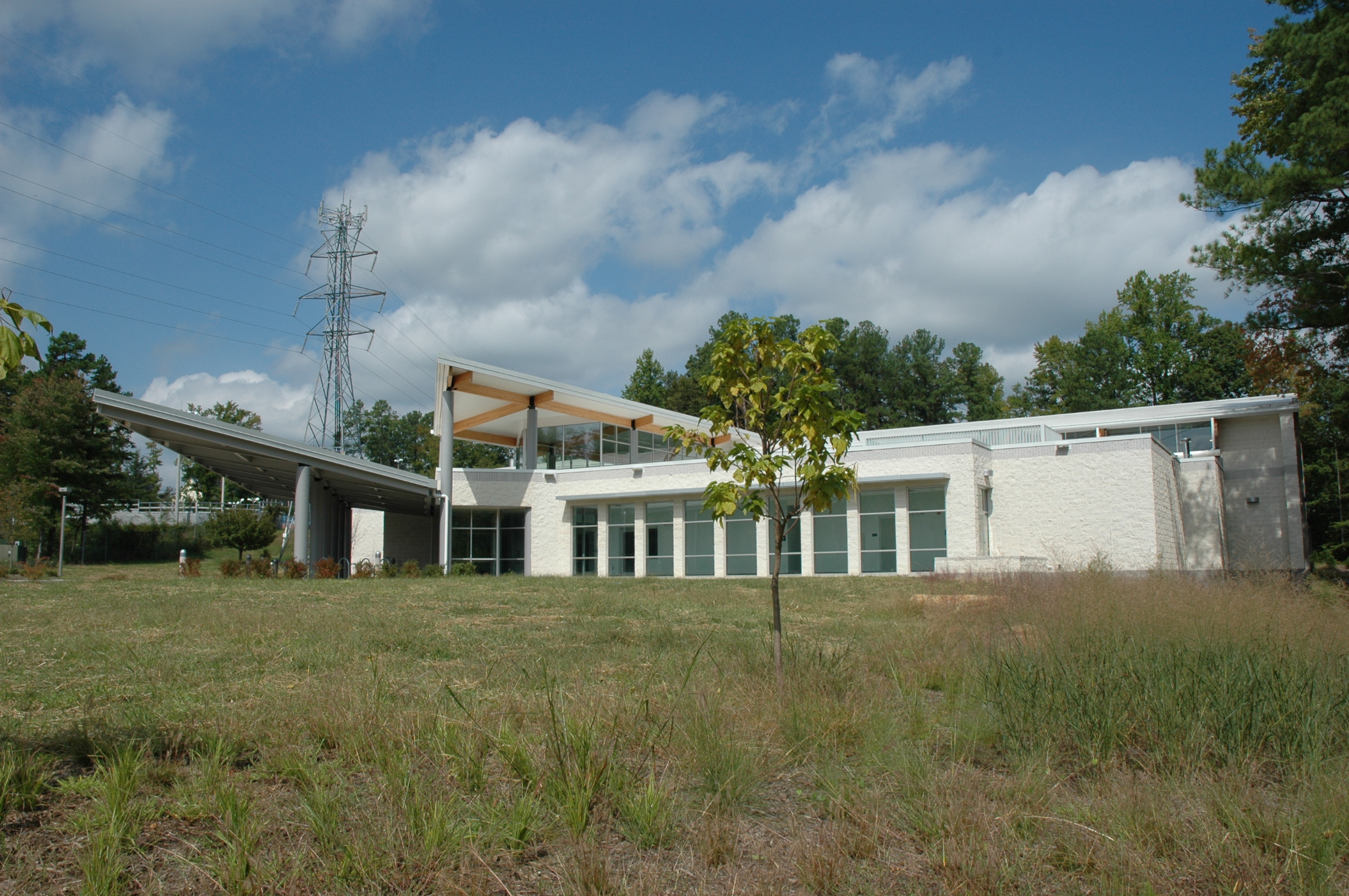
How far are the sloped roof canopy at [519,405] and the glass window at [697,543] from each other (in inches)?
128

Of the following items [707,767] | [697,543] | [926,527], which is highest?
[926,527]

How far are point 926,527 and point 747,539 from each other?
21.4 ft

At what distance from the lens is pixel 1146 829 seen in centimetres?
391

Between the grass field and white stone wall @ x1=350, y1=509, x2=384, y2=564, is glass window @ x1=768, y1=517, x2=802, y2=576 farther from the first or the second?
the grass field

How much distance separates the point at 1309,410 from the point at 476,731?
49.3 meters

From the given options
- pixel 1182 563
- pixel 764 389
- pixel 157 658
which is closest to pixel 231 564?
pixel 157 658

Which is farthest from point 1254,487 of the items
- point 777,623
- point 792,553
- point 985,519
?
point 777,623

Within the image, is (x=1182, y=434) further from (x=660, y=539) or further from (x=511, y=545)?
(x=511, y=545)

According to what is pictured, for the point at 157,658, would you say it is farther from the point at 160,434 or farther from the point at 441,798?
the point at 160,434

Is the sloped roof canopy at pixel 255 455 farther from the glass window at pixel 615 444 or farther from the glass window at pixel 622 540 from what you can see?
the glass window at pixel 615 444

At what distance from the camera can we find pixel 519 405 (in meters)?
37.3

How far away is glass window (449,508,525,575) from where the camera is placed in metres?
35.3

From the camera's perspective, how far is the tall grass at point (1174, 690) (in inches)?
199

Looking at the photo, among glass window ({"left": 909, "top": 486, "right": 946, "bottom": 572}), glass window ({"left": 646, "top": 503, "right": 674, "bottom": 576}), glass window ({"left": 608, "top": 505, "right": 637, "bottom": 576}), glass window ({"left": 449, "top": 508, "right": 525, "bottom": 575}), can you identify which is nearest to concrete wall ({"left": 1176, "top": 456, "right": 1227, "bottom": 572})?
glass window ({"left": 909, "top": 486, "right": 946, "bottom": 572})
